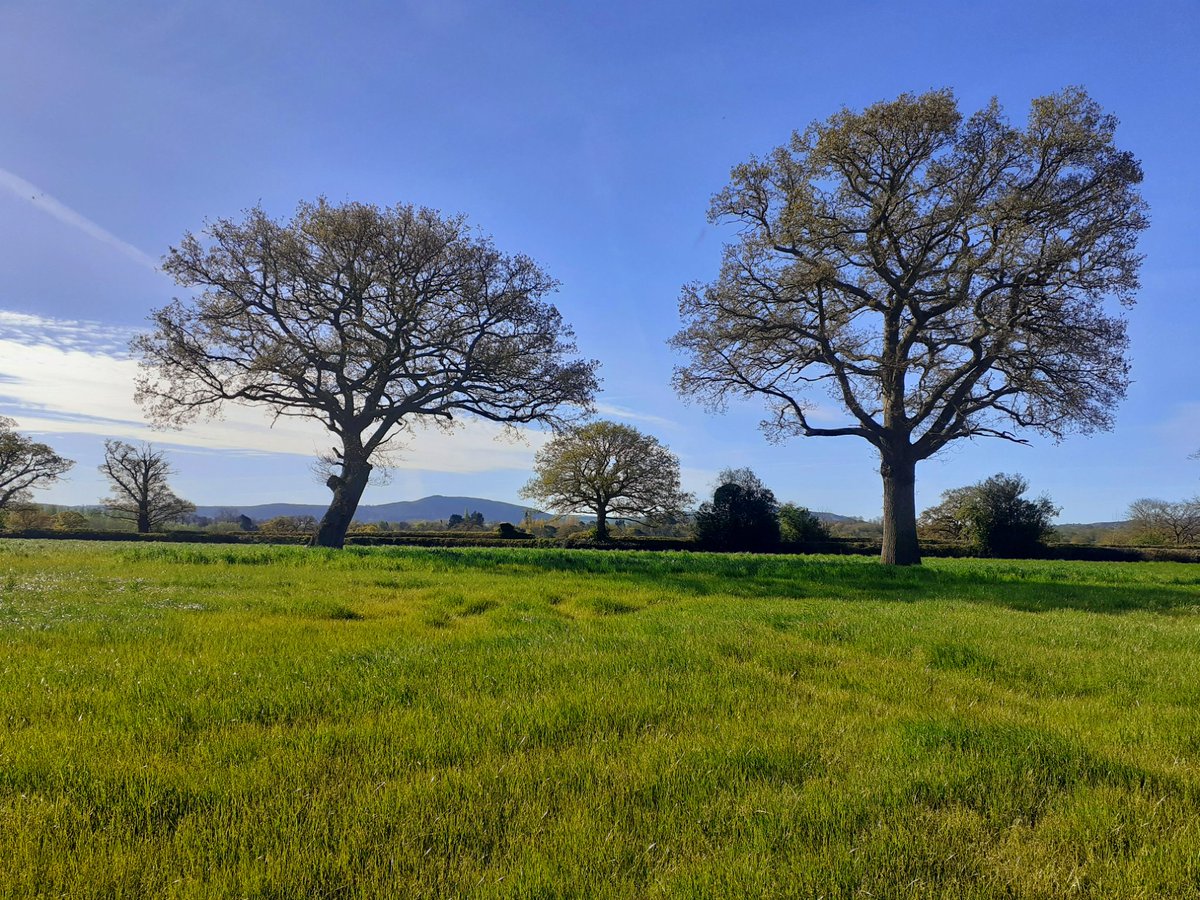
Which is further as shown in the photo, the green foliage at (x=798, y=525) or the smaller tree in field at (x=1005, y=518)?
the green foliage at (x=798, y=525)

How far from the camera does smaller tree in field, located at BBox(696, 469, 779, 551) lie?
139 ft

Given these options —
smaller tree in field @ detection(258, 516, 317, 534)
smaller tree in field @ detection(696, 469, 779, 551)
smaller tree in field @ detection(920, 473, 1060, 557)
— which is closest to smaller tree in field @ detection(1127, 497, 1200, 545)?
smaller tree in field @ detection(920, 473, 1060, 557)

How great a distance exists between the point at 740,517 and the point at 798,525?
228 inches

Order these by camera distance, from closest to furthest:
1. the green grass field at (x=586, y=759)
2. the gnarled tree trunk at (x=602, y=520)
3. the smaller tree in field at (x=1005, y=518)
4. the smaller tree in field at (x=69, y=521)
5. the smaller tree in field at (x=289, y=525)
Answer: the green grass field at (x=586, y=759) < the smaller tree in field at (x=1005, y=518) < the gnarled tree trunk at (x=602, y=520) < the smaller tree in field at (x=289, y=525) < the smaller tree in field at (x=69, y=521)

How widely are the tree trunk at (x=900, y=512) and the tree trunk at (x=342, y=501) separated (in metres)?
21.2

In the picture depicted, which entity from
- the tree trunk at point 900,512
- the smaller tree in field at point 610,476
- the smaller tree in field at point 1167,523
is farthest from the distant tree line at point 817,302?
the smaller tree in field at point 1167,523

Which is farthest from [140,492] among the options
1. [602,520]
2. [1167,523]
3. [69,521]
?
[1167,523]

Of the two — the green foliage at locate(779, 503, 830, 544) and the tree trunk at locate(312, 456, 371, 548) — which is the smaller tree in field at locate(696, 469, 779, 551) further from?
the tree trunk at locate(312, 456, 371, 548)

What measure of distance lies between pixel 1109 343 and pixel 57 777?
25.0 metres

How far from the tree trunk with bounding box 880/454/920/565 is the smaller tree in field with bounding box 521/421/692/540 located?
1401 inches

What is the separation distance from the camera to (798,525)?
4516 centimetres

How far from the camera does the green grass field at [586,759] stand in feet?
9.03

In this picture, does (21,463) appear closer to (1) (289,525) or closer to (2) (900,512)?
(1) (289,525)

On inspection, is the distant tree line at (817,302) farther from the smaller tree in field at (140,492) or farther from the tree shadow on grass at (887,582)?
the smaller tree in field at (140,492)
